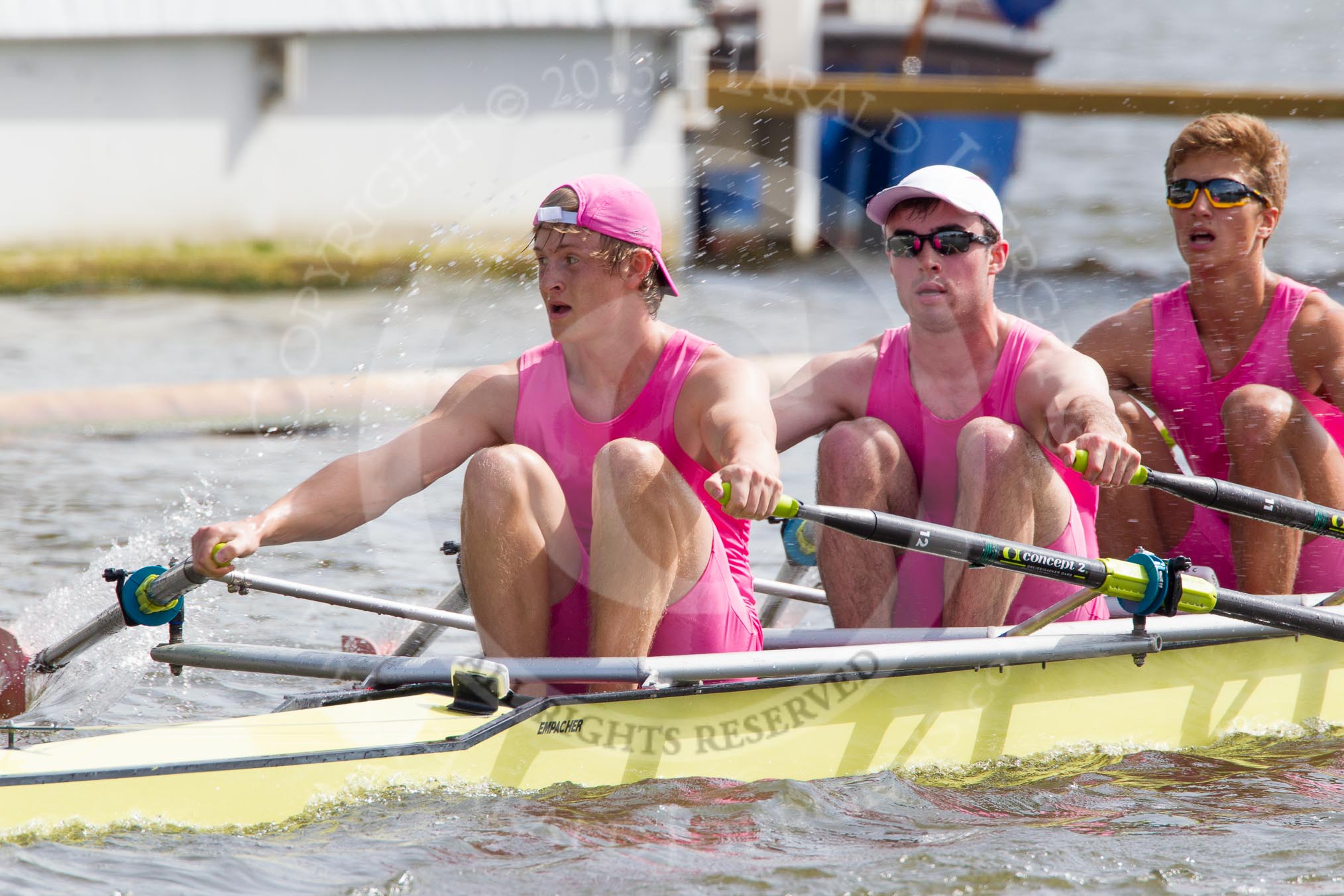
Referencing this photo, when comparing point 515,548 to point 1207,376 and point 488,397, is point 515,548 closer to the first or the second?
point 488,397

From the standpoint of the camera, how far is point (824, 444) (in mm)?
3936

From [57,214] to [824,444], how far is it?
9014 millimetres

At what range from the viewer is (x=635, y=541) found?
10.7 ft

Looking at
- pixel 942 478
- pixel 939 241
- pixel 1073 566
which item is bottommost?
pixel 1073 566

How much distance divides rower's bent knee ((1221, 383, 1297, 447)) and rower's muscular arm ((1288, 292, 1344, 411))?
121 millimetres

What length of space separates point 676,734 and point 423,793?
1.85 feet

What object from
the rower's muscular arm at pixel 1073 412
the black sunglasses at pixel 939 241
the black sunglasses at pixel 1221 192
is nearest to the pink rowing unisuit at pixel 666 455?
the black sunglasses at pixel 939 241

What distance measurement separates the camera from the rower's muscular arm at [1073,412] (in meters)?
3.56

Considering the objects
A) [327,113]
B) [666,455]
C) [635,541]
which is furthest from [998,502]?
[327,113]

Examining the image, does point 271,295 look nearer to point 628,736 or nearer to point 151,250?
point 151,250

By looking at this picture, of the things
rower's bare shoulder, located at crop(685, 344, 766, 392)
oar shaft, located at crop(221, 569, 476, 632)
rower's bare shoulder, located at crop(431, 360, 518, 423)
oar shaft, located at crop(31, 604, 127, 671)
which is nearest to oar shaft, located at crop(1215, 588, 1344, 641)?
rower's bare shoulder, located at crop(685, 344, 766, 392)

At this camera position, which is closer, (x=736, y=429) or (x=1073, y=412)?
(x=736, y=429)

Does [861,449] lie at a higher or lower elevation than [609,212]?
lower

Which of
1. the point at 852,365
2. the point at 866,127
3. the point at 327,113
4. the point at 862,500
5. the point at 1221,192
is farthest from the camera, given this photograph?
the point at 866,127
